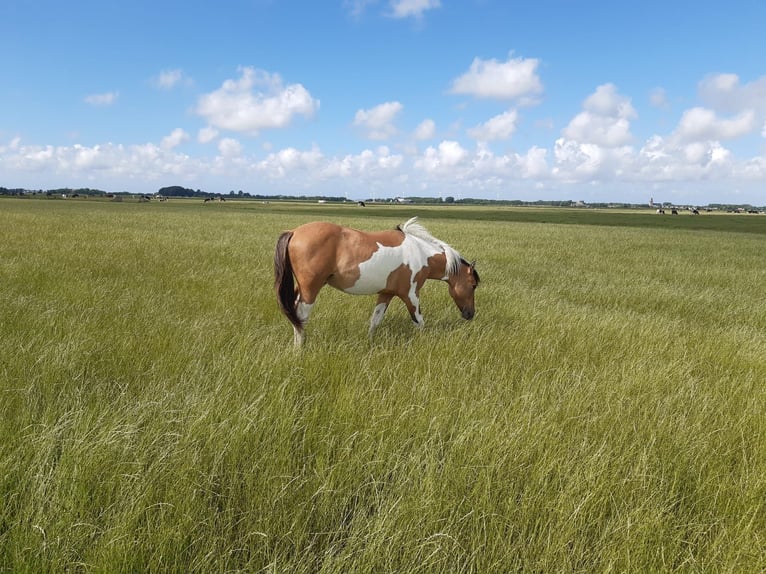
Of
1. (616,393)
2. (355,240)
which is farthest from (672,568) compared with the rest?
(355,240)

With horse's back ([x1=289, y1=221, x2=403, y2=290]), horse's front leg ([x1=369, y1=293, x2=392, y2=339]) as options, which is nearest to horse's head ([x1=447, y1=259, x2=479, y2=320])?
horse's front leg ([x1=369, y1=293, x2=392, y2=339])

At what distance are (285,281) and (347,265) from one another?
801 millimetres

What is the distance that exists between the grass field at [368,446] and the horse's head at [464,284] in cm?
48

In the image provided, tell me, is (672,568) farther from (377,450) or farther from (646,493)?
(377,450)

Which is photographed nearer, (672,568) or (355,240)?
(672,568)

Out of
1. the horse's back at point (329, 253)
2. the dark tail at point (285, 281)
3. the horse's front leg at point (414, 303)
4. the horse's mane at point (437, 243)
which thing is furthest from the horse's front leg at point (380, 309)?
the dark tail at point (285, 281)

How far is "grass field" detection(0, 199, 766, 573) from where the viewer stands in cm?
196

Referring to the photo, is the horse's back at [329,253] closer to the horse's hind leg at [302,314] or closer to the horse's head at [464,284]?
the horse's hind leg at [302,314]

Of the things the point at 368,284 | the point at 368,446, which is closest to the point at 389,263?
the point at 368,284

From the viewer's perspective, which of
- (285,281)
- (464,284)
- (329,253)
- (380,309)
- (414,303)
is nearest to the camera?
(329,253)

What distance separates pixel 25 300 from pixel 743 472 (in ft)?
25.8

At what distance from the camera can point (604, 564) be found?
1.96 metres

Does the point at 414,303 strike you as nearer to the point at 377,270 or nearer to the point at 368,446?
the point at 377,270

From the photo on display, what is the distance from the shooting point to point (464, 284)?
593 centimetres
